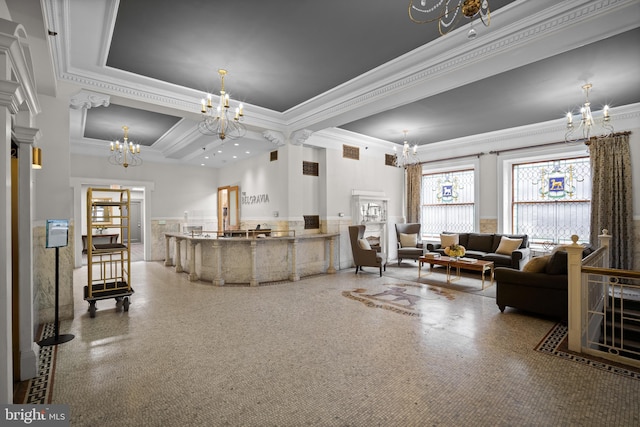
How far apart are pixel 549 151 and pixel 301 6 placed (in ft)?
22.5

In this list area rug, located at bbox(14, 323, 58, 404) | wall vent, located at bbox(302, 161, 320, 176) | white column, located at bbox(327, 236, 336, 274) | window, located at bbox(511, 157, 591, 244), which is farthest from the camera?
wall vent, located at bbox(302, 161, 320, 176)

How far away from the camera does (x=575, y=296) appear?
10.9ft

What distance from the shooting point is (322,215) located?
7.90 metres

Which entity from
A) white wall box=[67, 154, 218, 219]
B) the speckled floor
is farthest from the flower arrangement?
white wall box=[67, 154, 218, 219]

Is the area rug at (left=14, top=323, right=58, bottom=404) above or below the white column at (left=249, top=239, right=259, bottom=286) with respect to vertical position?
below

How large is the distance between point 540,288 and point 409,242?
15.4 feet

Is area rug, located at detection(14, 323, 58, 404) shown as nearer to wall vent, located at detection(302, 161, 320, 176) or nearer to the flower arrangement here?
wall vent, located at detection(302, 161, 320, 176)

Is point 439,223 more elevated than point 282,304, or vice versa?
point 439,223

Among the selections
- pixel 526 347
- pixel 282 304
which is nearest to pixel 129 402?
pixel 282 304

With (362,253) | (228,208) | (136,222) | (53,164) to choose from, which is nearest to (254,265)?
(362,253)

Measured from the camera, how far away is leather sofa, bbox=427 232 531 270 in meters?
6.75

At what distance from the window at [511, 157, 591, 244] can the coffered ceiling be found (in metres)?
1.35

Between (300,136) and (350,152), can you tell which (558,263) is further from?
(350,152)

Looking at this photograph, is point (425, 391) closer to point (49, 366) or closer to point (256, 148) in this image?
point (49, 366)
